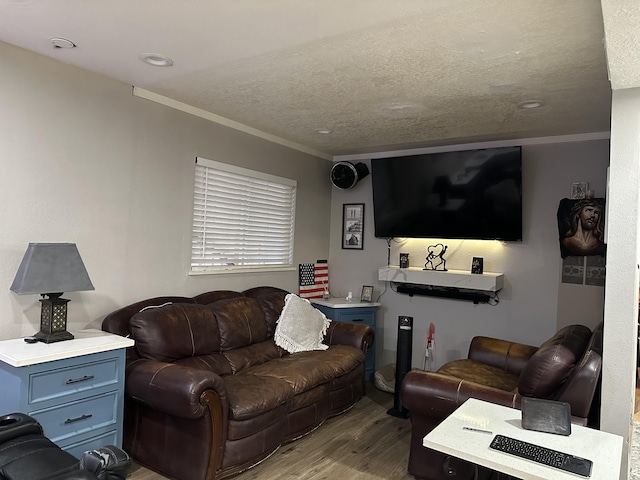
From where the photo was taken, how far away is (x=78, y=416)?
253cm

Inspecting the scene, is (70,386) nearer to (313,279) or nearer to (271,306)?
(271,306)

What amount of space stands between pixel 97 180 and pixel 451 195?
3.24 m

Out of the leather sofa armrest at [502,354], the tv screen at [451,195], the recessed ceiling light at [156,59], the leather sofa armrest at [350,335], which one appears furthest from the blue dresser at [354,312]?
the recessed ceiling light at [156,59]

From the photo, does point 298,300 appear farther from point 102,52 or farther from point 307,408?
point 102,52

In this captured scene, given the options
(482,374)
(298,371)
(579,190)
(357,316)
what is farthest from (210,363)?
(579,190)

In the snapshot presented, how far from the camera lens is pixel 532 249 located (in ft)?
14.3

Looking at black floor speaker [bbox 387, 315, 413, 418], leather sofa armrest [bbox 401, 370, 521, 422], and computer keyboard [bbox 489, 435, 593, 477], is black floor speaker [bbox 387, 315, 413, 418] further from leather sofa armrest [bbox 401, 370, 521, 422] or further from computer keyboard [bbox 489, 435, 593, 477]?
computer keyboard [bbox 489, 435, 593, 477]

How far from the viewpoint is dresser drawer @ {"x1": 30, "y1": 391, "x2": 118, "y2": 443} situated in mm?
2406

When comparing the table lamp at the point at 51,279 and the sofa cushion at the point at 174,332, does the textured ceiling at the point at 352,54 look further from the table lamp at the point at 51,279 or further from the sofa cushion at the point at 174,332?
the sofa cushion at the point at 174,332

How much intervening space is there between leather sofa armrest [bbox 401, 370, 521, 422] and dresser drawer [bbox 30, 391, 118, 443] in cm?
181

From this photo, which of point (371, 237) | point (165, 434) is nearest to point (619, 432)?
point (165, 434)

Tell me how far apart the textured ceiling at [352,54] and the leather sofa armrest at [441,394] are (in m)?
1.93

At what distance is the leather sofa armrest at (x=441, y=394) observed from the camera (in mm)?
2600

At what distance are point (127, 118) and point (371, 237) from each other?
303cm
